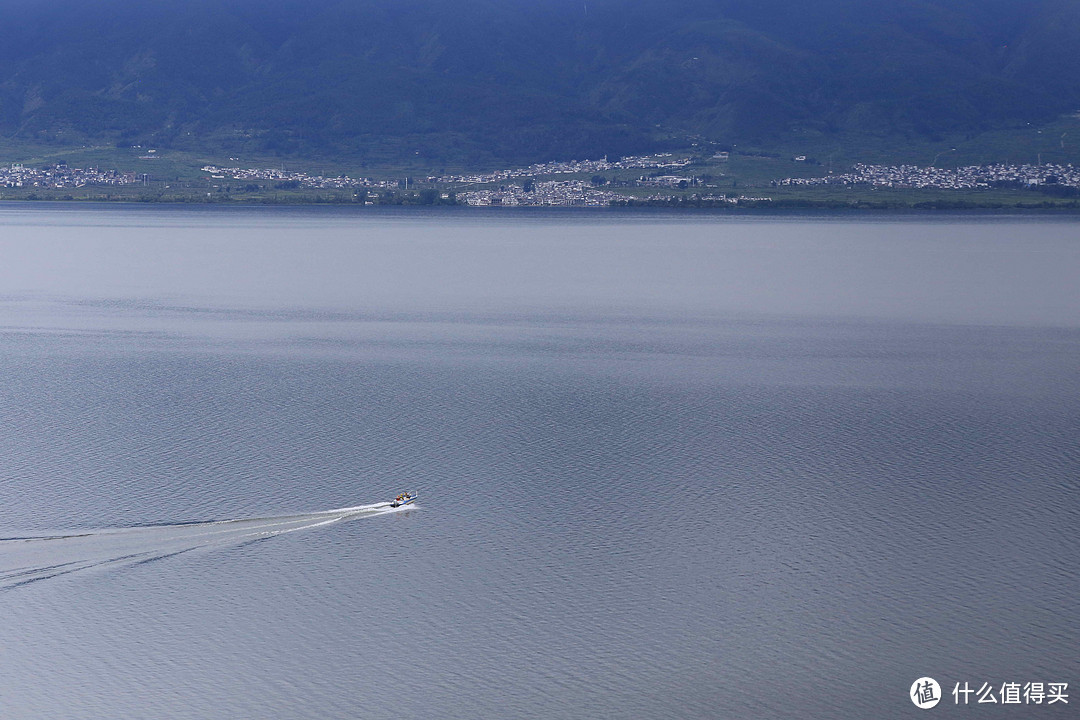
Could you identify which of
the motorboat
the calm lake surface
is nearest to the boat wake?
the calm lake surface

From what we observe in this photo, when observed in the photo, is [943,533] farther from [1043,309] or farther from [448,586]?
[1043,309]

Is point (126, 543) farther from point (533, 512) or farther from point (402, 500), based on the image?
point (533, 512)

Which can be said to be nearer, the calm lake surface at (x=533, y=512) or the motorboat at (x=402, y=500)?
the calm lake surface at (x=533, y=512)

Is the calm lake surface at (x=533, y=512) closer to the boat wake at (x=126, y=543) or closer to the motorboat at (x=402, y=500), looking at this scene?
the boat wake at (x=126, y=543)

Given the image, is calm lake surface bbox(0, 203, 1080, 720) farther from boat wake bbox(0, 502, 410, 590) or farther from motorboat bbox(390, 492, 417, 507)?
motorboat bbox(390, 492, 417, 507)

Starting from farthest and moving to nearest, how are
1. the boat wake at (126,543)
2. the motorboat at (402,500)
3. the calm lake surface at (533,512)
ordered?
the motorboat at (402,500), the boat wake at (126,543), the calm lake surface at (533,512)

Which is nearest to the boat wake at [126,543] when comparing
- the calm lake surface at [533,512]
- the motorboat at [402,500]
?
the calm lake surface at [533,512]

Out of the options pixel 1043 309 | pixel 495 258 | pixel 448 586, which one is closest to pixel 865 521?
pixel 448 586
